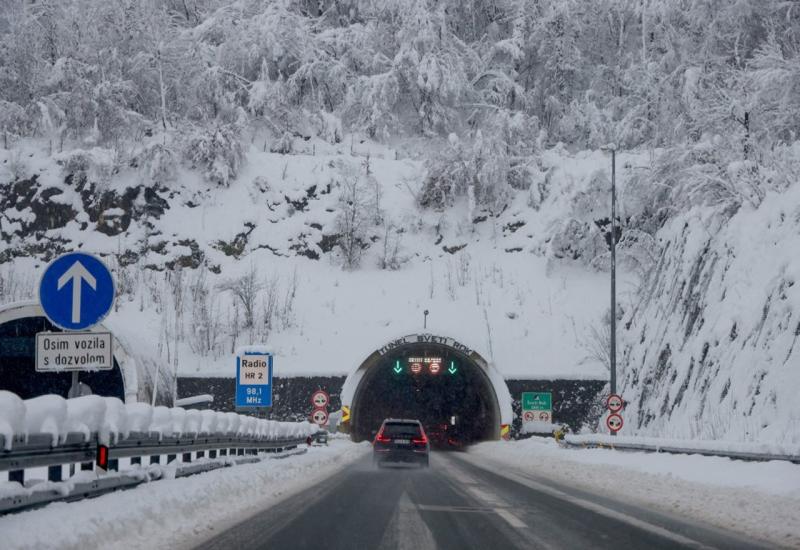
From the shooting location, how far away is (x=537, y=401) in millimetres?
38531

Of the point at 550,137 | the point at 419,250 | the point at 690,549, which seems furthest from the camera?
the point at 550,137

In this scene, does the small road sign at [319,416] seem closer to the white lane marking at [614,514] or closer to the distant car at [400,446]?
the distant car at [400,446]

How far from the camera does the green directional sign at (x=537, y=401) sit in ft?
126

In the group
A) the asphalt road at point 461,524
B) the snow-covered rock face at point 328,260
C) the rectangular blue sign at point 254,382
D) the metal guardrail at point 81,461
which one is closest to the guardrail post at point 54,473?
the metal guardrail at point 81,461

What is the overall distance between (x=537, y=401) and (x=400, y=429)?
1106 cm

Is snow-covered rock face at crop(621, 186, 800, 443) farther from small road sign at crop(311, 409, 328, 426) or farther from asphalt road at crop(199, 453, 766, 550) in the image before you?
small road sign at crop(311, 409, 328, 426)

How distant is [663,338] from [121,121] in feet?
127

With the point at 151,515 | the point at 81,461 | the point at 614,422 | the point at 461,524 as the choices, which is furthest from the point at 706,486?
the point at 614,422

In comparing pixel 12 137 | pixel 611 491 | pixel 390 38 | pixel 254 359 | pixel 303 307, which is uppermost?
pixel 390 38

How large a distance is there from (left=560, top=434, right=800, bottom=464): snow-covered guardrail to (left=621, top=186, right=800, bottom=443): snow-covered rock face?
2.53 meters

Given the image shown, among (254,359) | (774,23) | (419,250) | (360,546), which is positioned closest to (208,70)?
(419,250)

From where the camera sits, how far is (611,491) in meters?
17.1

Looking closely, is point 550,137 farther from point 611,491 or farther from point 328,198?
point 611,491

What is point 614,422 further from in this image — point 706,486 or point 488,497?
point 488,497
